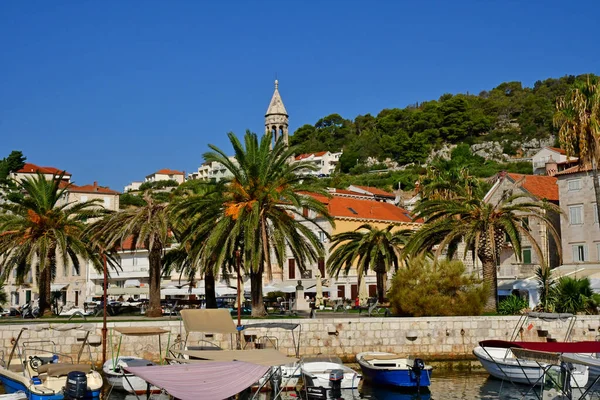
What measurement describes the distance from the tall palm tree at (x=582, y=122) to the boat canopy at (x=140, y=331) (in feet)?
77.8

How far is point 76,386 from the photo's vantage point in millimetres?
23031

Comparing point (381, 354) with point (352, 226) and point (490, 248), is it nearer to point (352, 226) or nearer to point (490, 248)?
point (490, 248)

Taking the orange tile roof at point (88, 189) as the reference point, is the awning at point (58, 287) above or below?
below

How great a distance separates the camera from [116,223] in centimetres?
4212

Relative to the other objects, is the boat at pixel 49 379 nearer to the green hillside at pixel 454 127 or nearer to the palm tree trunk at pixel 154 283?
the palm tree trunk at pixel 154 283

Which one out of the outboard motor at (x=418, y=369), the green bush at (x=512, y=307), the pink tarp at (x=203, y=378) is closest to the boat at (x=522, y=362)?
the outboard motor at (x=418, y=369)

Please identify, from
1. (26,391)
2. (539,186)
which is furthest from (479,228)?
(26,391)

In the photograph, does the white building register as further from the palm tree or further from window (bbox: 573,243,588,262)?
the palm tree

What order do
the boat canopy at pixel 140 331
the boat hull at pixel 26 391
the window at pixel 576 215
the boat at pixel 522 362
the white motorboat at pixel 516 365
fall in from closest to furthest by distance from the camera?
the boat hull at pixel 26 391 → the boat at pixel 522 362 → the white motorboat at pixel 516 365 → the boat canopy at pixel 140 331 → the window at pixel 576 215

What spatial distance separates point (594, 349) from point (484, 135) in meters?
147

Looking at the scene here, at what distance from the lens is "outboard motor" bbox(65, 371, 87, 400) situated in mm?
23031

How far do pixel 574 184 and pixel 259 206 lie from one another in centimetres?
2825

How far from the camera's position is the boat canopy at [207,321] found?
30.0 meters

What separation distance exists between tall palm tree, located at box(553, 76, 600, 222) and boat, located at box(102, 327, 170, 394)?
78.7 feet
